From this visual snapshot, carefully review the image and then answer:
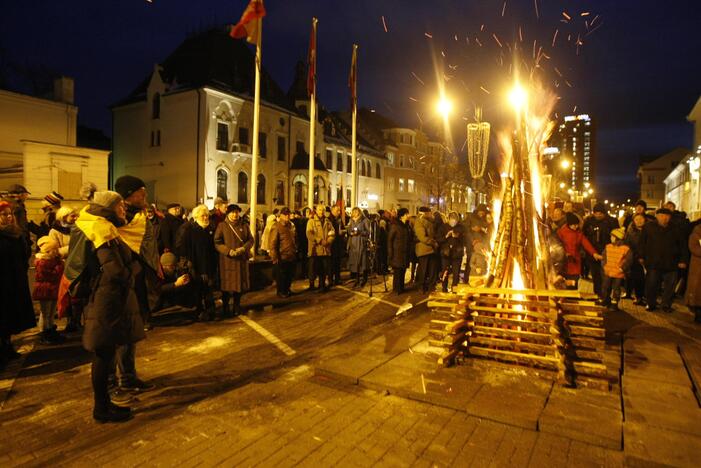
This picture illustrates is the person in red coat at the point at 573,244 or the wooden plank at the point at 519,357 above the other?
the person in red coat at the point at 573,244

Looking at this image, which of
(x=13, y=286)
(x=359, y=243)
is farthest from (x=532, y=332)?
(x=359, y=243)

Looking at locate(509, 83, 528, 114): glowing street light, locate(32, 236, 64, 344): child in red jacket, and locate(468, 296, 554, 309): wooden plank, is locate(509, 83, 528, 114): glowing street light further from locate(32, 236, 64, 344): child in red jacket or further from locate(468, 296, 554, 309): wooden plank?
locate(32, 236, 64, 344): child in red jacket

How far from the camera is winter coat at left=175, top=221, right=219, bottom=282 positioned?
831 centimetres

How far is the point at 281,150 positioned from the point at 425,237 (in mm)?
28951

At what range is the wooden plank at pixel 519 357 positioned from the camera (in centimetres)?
523

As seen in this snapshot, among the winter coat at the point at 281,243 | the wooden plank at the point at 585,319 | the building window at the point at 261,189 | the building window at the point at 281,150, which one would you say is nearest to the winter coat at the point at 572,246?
the wooden plank at the point at 585,319

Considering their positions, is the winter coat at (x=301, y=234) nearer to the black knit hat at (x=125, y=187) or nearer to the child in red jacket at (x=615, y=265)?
the child in red jacket at (x=615, y=265)

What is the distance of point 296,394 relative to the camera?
5.02 metres

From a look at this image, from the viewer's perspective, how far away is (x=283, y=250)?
34.8ft

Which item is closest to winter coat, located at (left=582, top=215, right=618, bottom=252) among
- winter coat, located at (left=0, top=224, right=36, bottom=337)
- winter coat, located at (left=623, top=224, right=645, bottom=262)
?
winter coat, located at (left=623, top=224, right=645, bottom=262)

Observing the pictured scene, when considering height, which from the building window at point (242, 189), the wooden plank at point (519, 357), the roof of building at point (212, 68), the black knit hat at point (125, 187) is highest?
the roof of building at point (212, 68)

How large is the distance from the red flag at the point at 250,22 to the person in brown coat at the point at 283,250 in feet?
20.1

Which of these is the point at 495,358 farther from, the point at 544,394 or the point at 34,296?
the point at 34,296

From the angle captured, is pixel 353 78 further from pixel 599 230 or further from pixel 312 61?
pixel 599 230
